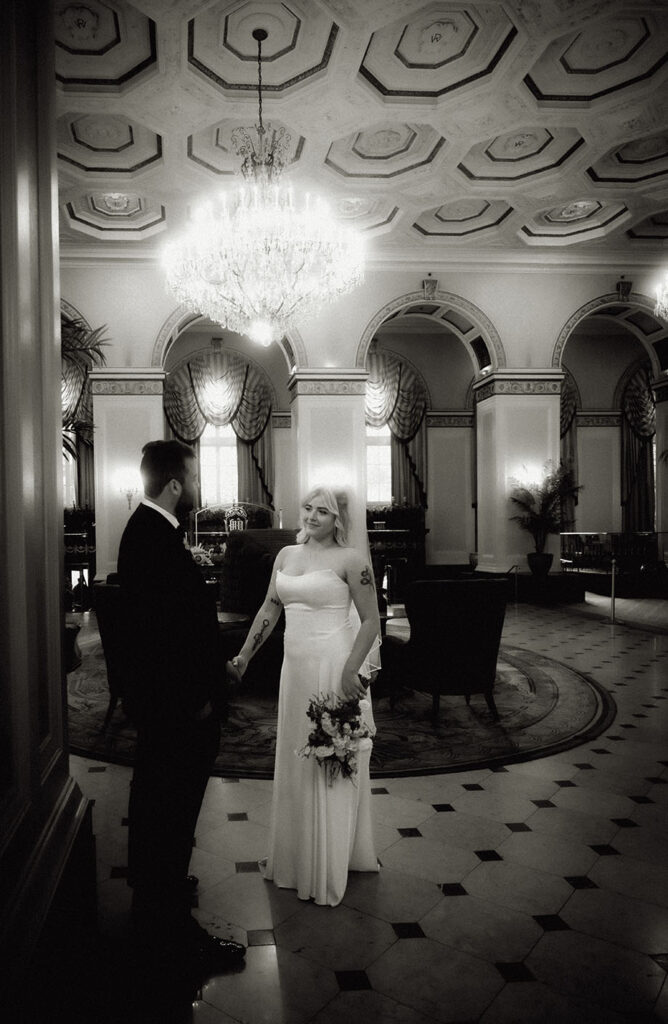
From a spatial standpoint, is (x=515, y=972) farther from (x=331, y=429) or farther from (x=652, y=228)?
(x=652, y=228)

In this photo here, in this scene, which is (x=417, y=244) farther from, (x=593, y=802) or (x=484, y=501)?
(x=593, y=802)

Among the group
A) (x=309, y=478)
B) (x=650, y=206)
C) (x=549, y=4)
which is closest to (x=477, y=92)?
(x=549, y=4)

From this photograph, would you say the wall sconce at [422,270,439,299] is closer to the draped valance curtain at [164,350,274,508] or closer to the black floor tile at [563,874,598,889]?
the draped valance curtain at [164,350,274,508]

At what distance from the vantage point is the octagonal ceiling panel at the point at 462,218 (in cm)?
1082

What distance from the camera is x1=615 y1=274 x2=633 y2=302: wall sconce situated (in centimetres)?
1241

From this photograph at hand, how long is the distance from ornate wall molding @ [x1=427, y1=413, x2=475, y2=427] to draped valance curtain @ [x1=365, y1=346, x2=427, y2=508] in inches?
7.9

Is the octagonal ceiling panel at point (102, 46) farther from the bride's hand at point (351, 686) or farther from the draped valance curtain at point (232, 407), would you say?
the draped valance curtain at point (232, 407)

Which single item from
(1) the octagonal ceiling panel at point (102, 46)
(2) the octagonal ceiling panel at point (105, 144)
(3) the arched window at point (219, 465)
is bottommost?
(3) the arched window at point (219, 465)

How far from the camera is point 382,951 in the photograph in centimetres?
252

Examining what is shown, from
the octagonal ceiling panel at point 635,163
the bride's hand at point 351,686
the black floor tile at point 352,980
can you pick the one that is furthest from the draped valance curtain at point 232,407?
the black floor tile at point 352,980

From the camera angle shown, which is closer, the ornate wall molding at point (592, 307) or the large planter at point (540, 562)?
the large planter at point (540, 562)

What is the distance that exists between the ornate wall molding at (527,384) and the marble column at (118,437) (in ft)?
19.2

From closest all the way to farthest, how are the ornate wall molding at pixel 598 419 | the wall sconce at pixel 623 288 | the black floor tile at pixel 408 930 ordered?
the black floor tile at pixel 408 930 → the wall sconce at pixel 623 288 → the ornate wall molding at pixel 598 419

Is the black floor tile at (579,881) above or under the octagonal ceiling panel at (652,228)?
under
